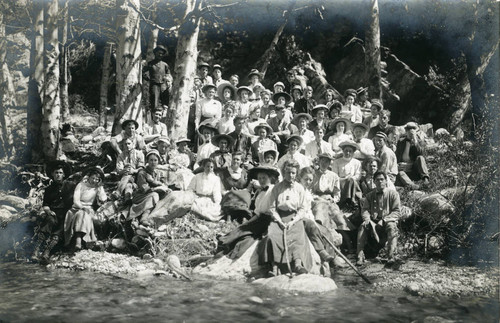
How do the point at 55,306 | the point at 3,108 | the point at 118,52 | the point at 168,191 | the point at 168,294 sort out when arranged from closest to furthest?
the point at 55,306, the point at 168,294, the point at 168,191, the point at 118,52, the point at 3,108

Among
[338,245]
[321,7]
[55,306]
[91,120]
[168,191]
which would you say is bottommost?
[55,306]

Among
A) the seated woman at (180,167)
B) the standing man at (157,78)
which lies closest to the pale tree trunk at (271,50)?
the standing man at (157,78)

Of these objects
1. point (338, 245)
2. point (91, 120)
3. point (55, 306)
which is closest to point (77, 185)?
point (55, 306)

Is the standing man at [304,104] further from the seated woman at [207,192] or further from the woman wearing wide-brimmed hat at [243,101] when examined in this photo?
the seated woman at [207,192]

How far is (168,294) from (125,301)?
61 centimetres

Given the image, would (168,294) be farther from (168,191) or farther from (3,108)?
(3,108)

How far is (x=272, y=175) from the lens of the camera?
352 inches

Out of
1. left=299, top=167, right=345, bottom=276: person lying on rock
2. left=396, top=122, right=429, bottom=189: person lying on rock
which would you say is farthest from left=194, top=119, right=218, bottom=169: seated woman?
left=396, top=122, right=429, bottom=189: person lying on rock

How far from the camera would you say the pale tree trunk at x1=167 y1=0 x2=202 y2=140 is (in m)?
11.4

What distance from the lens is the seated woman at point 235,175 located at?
31.8 feet

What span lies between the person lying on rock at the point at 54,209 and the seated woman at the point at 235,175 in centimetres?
297

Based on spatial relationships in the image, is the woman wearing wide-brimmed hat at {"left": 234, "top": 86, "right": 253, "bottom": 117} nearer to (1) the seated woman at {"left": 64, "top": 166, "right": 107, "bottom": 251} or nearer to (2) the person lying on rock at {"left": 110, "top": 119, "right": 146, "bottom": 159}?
(2) the person lying on rock at {"left": 110, "top": 119, "right": 146, "bottom": 159}

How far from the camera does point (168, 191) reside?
9.16m

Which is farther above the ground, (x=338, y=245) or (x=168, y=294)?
(x=338, y=245)
